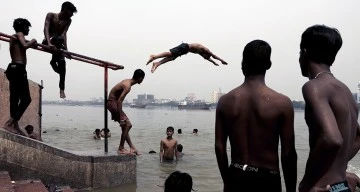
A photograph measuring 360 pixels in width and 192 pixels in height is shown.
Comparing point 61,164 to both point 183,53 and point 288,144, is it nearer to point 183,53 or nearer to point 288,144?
point 183,53

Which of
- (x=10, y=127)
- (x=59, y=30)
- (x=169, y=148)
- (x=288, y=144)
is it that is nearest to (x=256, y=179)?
(x=288, y=144)

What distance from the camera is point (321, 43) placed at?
2496 millimetres

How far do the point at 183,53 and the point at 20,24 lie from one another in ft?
9.46

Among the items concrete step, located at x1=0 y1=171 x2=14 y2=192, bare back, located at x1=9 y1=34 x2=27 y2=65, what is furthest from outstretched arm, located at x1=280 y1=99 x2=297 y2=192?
bare back, located at x1=9 y1=34 x2=27 y2=65

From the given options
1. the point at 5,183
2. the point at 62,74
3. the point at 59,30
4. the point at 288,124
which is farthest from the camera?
the point at 62,74

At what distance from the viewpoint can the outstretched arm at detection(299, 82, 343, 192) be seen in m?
2.18

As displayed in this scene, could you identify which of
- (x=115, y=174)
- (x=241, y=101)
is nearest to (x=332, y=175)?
(x=241, y=101)

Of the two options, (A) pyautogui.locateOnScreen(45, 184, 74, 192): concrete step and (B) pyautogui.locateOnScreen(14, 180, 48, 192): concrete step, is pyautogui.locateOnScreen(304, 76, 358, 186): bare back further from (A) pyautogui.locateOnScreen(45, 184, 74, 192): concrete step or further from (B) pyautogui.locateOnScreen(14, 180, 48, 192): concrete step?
(A) pyautogui.locateOnScreen(45, 184, 74, 192): concrete step

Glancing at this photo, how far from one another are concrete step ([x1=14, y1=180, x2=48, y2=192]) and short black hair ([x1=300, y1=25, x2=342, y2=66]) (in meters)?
3.80

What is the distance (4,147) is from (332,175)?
14.1 feet

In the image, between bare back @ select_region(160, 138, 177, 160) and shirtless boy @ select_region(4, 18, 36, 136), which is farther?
bare back @ select_region(160, 138, 177, 160)

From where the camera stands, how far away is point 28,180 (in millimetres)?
5344

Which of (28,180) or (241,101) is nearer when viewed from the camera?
(241,101)

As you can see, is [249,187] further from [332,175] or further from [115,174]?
[115,174]
